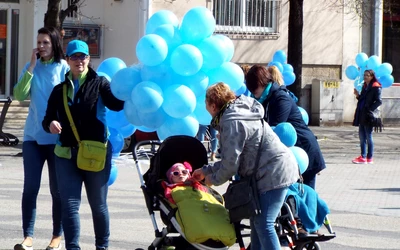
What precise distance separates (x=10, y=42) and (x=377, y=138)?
9.90 m

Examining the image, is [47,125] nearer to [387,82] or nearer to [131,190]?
[131,190]

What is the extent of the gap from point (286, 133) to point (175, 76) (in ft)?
3.26

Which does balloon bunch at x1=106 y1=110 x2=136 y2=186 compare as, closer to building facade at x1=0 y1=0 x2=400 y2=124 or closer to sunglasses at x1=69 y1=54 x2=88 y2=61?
sunglasses at x1=69 y1=54 x2=88 y2=61

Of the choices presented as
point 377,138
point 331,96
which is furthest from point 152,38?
point 331,96

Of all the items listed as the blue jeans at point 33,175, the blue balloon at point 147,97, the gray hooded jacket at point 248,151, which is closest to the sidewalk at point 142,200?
the blue jeans at point 33,175

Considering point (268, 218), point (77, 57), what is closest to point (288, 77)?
point (77, 57)

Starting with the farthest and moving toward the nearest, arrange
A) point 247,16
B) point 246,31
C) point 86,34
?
1. point 247,16
2. point 246,31
3. point 86,34

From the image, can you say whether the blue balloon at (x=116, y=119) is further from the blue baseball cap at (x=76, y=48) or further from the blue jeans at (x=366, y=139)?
the blue jeans at (x=366, y=139)

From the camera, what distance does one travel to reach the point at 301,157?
7.39m

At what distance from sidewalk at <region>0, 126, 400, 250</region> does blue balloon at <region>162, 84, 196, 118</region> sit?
1.90m

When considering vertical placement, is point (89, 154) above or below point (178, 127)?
below

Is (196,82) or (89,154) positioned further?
(196,82)

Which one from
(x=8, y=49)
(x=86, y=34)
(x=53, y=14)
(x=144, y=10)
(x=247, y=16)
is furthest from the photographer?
(x=247, y=16)

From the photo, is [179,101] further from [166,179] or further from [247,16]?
[247,16]
